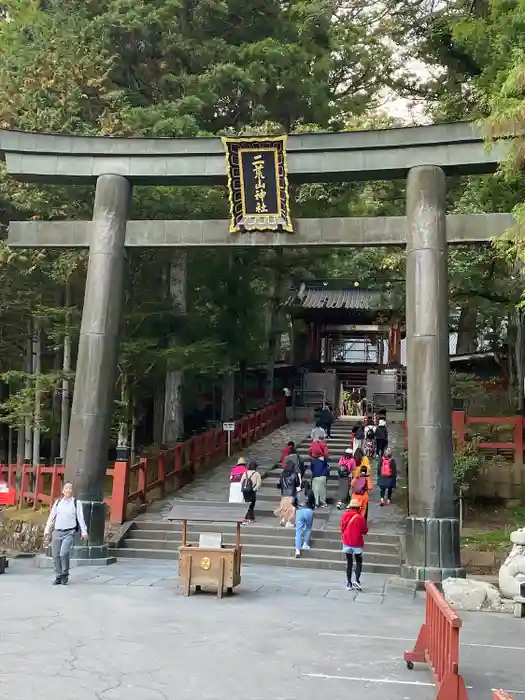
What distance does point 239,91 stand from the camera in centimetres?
2027

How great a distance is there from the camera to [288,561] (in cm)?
1332

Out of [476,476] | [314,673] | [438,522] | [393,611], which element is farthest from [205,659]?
[476,476]

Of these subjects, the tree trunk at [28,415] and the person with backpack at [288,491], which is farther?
the tree trunk at [28,415]

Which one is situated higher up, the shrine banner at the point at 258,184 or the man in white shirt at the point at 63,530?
the shrine banner at the point at 258,184

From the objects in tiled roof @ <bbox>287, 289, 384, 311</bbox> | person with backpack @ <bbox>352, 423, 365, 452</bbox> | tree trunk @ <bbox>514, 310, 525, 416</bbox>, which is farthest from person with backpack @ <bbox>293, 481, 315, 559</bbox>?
tiled roof @ <bbox>287, 289, 384, 311</bbox>

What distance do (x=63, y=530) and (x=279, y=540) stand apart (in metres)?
4.74

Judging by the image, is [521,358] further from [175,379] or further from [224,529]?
[224,529]

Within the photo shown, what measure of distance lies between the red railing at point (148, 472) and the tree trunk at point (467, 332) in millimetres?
9932

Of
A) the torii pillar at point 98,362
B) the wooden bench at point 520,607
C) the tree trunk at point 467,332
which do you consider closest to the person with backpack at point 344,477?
the torii pillar at point 98,362

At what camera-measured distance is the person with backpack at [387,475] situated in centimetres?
1653

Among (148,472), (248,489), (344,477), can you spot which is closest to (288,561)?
(248,489)

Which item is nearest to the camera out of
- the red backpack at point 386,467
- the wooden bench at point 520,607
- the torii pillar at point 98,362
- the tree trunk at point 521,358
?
the wooden bench at point 520,607

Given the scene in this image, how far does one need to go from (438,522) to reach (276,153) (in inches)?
266

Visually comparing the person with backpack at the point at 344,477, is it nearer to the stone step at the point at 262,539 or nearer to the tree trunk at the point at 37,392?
the stone step at the point at 262,539
